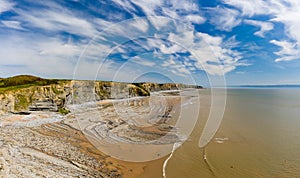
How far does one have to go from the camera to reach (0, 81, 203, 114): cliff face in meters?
25.7

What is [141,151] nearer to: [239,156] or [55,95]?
[239,156]

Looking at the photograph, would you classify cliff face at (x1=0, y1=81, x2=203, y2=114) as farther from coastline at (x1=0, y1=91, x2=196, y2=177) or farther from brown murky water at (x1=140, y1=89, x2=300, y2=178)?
brown murky water at (x1=140, y1=89, x2=300, y2=178)

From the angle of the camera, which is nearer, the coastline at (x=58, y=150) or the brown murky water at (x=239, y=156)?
the coastline at (x=58, y=150)

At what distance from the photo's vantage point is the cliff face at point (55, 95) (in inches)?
1012

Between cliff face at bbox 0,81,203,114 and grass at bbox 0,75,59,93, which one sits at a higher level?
grass at bbox 0,75,59,93

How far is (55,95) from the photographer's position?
3244 cm

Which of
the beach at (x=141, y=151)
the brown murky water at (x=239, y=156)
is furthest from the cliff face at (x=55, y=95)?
the brown murky water at (x=239, y=156)

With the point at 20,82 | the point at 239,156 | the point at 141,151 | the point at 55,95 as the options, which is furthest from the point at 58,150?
the point at 20,82

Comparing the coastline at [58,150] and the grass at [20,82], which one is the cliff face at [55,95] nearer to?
the grass at [20,82]

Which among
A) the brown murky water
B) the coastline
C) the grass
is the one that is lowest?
the brown murky water

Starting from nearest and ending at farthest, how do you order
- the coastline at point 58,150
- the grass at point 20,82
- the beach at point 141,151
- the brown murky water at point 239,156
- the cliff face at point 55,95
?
the coastline at point 58,150 < the beach at point 141,151 < the brown murky water at point 239,156 < the cliff face at point 55,95 < the grass at point 20,82

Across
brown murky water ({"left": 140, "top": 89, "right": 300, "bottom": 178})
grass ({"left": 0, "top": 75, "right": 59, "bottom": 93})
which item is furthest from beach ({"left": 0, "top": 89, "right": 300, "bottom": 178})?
grass ({"left": 0, "top": 75, "right": 59, "bottom": 93})

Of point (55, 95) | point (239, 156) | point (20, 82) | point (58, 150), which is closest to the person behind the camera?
point (58, 150)

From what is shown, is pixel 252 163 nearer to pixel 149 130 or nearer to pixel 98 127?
pixel 149 130
